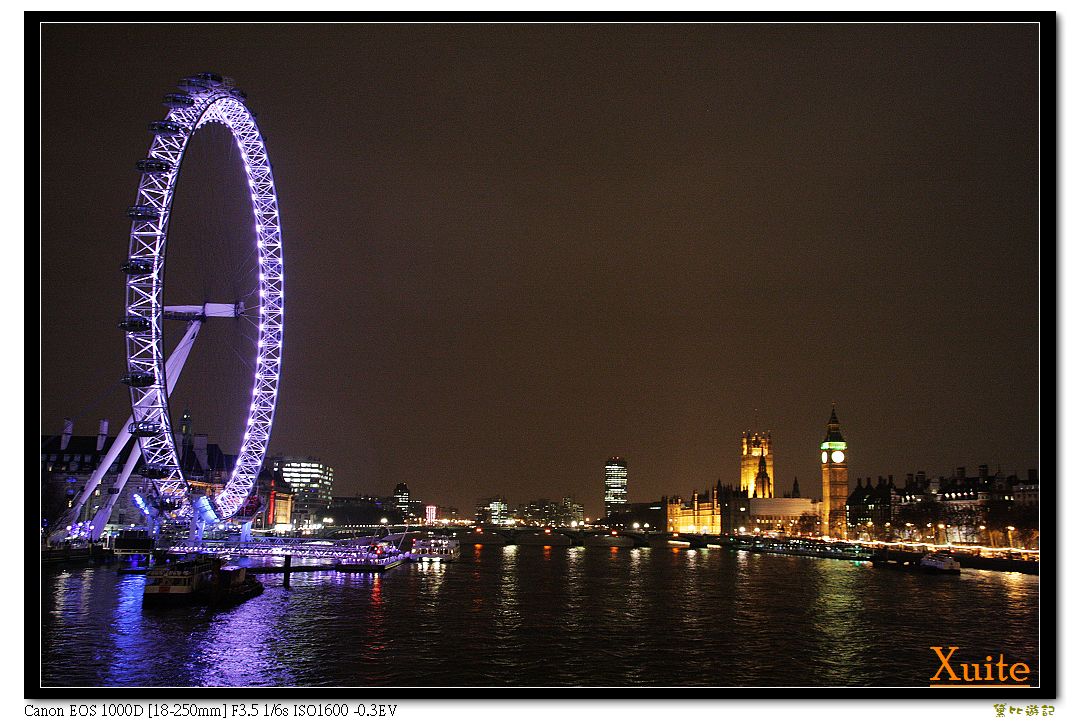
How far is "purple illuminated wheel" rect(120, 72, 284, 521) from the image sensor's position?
1938 inches

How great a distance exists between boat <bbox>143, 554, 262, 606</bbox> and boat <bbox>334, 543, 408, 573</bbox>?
2293 cm

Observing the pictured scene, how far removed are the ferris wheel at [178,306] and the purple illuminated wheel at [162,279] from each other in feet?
0.16

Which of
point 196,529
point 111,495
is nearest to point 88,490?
point 111,495

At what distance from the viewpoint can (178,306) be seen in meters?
56.6

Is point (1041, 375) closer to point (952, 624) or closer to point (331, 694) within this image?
point (331, 694)

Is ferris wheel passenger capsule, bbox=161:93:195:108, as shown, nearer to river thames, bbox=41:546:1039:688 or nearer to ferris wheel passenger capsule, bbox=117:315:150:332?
ferris wheel passenger capsule, bbox=117:315:150:332

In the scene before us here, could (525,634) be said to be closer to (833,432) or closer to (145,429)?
(145,429)

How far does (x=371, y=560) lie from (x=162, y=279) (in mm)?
37592

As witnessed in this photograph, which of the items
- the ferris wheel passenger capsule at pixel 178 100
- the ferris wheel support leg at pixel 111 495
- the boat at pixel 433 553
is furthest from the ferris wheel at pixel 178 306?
the boat at pixel 433 553

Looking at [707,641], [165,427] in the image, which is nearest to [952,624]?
[707,641]

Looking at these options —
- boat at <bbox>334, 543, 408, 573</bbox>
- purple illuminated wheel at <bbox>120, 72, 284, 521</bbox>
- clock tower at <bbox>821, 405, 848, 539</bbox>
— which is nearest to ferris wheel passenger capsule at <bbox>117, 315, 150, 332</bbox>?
purple illuminated wheel at <bbox>120, 72, 284, 521</bbox>

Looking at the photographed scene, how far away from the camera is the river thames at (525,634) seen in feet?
96.5

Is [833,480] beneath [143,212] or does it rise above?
beneath

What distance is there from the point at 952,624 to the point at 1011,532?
61.5 meters
